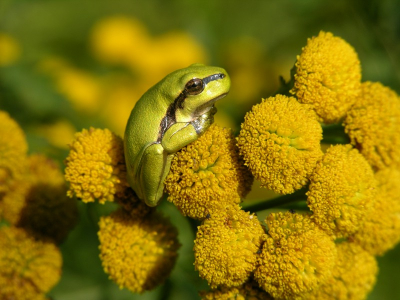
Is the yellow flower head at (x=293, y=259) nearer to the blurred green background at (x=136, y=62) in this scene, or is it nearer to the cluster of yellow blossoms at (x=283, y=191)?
the cluster of yellow blossoms at (x=283, y=191)

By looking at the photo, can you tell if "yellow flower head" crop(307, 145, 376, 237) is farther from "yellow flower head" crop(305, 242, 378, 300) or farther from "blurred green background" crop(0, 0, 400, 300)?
"blurred green background" crop(0, 0, 400, 300)

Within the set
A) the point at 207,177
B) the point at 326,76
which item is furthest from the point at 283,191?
the point at 326,76

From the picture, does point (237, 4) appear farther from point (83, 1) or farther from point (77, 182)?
point (77, 182)

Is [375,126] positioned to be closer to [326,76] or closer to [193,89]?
[326,76]

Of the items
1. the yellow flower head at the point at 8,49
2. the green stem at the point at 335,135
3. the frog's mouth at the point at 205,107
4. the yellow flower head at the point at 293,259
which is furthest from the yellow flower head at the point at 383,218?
the yellow flower head at the point at 8,49

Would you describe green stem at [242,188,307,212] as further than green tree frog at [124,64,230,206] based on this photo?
Yes

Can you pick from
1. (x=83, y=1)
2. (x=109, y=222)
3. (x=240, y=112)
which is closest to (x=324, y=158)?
(x=109, y=222)

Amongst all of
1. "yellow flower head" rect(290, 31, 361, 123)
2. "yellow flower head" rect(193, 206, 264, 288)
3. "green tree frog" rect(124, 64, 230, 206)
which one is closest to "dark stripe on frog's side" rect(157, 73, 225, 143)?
"green tree frog" rect(124, 64, 230, 206)
